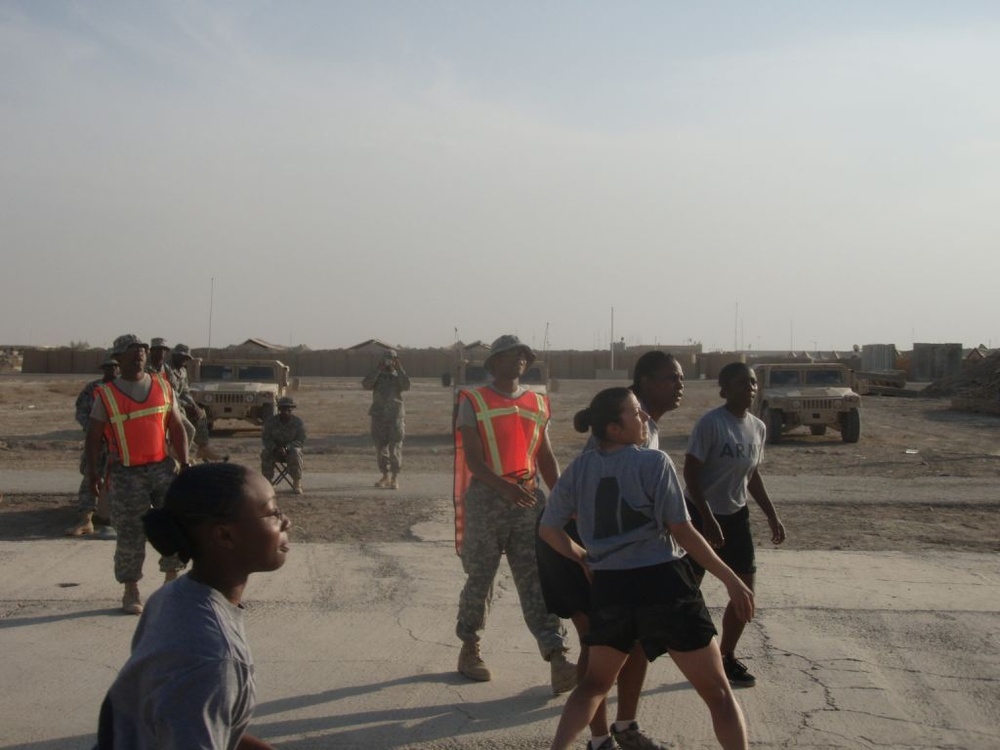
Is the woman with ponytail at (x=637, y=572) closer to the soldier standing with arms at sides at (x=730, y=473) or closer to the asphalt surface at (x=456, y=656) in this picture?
the asphalt surface at (x=456, y=656)

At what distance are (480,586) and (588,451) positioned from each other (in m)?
→ 1.45

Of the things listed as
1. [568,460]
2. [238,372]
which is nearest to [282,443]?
[568,460]

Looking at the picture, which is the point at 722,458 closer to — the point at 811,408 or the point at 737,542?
the point at 737,542

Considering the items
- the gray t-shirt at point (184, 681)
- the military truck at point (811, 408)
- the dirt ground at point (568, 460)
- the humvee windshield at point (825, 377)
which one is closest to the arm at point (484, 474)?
the gray t-shirt at point (184, 681)

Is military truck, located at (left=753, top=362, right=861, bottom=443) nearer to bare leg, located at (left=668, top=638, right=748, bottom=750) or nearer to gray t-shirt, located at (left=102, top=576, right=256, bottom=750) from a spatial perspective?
bare leg, located at (left=668, top=638, right=748, bottom=750)

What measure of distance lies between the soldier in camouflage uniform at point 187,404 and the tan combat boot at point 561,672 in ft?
17.2

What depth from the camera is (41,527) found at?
1042 cm

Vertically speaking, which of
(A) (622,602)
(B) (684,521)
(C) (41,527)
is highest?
(B) (684,521)

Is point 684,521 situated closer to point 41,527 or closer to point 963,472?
point 41,527

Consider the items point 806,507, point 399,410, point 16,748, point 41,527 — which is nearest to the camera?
point 16,748

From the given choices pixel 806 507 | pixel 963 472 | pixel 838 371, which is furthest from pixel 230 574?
pixel 838 371

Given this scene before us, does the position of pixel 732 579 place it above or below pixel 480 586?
above

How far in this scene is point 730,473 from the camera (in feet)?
16.9

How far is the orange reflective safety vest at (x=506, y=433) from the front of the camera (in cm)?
532
